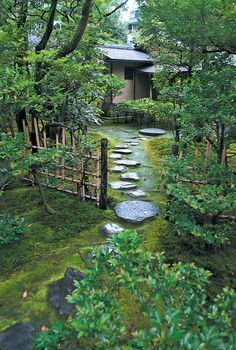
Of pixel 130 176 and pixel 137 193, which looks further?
pixel 130 176

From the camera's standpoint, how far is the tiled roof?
16.5 meters

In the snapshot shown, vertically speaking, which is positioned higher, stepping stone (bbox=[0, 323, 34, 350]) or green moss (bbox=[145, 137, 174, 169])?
green moss (bbox=[145, 137, 174, 169])

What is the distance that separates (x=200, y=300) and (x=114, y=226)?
2.74m

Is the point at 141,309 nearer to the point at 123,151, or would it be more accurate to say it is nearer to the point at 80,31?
the point at 80,31

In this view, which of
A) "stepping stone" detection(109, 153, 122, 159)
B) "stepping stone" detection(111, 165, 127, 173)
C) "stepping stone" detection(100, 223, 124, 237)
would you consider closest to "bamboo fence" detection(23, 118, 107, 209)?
"stepping stone" detection(100, 223, 124, 237)

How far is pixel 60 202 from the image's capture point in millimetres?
5312

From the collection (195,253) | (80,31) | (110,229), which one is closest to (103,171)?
(110,229)

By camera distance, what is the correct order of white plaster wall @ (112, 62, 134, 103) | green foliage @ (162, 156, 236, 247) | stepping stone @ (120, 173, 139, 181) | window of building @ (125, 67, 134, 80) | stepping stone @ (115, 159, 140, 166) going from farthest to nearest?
window of building @ (125, 67, 134, 80), white plaster wall @ (112, 62, 134, 103), stepping stone @ (115, 159, 140, 166), stepping stone @ (120, 173, 139, 181), green foliage @ (162, 156, 236, 247)

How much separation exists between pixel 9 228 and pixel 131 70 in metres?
15.6

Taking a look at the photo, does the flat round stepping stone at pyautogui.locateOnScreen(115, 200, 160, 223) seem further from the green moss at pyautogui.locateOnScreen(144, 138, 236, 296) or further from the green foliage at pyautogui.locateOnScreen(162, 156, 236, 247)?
the green foliage at pyautogui.locateOnScreen(162, 156, 236, 247)

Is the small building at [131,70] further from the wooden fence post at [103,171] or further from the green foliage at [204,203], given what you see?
the green foliage at [204,203]

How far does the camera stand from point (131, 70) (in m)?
18.0

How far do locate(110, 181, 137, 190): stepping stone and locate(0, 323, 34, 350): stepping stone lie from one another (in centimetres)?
331

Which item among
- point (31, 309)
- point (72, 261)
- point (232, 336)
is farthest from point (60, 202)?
point (232, 336)
